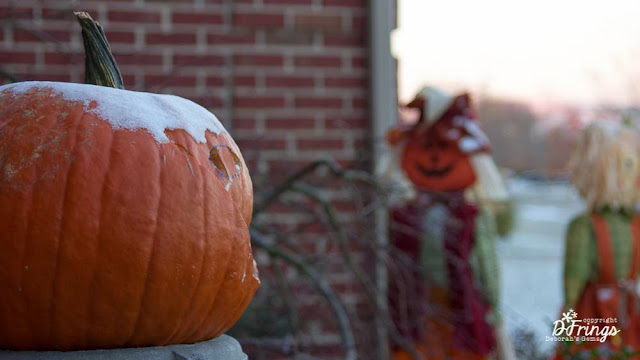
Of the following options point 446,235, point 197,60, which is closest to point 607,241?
point 446,235

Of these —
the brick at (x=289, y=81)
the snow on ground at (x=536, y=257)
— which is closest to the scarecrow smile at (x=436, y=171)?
the snow on ground at (x=536, y=257)

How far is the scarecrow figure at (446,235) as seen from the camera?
3875mm

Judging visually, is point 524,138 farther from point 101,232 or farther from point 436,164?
point 101,232

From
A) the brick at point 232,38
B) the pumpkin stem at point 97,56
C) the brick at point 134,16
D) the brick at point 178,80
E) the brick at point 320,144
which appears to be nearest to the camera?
the pumpkin stem at point 97,56

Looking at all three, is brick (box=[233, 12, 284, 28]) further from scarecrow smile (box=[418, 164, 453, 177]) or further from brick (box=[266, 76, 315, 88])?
scarecrow smile (box=[418, 164, 453, 177])

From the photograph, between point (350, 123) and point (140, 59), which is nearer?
point (140, 59)

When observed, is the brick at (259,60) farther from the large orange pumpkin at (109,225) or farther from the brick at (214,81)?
the large orange pumpkin at (109,225)

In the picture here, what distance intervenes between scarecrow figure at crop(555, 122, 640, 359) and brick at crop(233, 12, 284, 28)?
Result: 1636mm

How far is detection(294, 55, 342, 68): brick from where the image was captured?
13.2ft

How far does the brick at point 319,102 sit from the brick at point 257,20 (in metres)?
0.38

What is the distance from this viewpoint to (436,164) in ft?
13.5

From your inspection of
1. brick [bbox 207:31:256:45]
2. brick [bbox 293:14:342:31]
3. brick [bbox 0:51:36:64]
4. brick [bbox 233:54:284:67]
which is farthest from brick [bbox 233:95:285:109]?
brick [bbox 0:51:36:64]

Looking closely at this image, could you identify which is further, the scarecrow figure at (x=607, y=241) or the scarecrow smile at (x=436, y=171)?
the scarecrow smile at (x=436, y=171)

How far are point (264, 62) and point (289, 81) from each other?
15 centimetres
